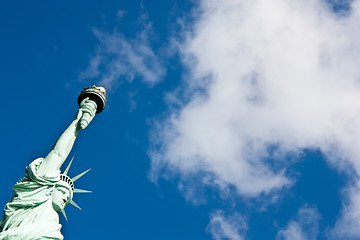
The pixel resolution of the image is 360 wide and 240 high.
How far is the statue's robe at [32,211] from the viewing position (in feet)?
41.2

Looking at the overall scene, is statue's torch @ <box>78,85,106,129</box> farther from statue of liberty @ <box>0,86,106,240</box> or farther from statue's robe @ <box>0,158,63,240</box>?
statue's robe @ <box>0,158,63,240</box>

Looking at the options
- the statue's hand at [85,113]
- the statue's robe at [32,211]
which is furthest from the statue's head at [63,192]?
the statue's hand at [85,113]

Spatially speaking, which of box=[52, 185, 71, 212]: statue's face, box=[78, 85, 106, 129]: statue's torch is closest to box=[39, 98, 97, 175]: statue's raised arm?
box=[78, 85, 106, 129]: statue's torch

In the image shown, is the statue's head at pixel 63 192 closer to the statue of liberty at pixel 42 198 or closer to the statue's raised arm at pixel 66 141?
the statue of liberty at pixel 42 198

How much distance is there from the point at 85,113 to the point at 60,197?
4.88 metres

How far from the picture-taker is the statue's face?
A: 554 inches

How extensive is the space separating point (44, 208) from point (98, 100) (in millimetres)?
6852

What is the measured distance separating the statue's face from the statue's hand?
3.61 metres

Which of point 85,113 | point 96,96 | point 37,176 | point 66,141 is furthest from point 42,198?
point 96,96

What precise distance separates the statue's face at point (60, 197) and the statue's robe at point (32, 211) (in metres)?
0.14

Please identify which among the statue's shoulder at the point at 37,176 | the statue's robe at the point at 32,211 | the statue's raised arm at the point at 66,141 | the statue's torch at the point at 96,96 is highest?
the statue's torch at the point at 96,96

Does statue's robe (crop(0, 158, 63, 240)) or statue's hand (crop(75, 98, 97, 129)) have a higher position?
statue's hand (crop(75, 98, 97, 129))

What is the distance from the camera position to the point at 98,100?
19.2 meters

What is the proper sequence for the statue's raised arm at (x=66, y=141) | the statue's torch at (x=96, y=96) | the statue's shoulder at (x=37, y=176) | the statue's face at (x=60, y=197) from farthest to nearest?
the statue's torch at (x=96, y=96) → the statue's raised arm at (x=66, y=141) → the statue's shoulder at (x=37, y=176) → the statue's face at (x=60, y=197)
